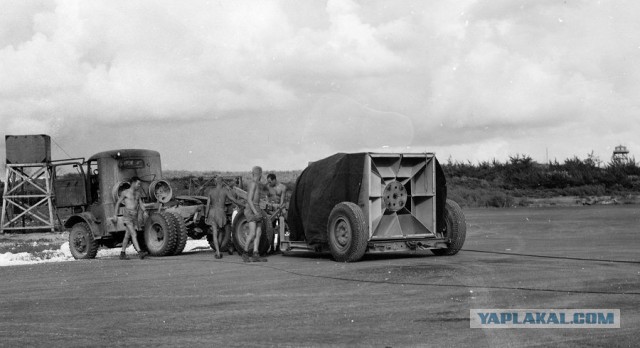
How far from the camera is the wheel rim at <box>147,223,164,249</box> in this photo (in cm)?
2083

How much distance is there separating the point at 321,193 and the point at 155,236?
16.8 ft

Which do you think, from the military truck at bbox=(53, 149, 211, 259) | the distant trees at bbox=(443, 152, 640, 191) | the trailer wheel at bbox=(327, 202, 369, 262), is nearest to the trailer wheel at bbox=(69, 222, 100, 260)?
the military truck at bbox=(53, 149, 211, 259)

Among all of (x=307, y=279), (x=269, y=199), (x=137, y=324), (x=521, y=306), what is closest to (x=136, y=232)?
(x=269, y=199)

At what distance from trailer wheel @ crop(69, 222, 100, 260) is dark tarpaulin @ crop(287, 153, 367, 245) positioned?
18.8 ft

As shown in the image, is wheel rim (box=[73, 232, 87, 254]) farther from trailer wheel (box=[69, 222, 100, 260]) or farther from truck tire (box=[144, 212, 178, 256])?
truck tire (box=[144, 212, 178, 256])

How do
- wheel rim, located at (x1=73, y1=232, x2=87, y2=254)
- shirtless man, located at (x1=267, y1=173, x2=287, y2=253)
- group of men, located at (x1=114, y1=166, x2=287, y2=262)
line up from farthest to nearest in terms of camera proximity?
wheel rim, located at (x1=73, y1=232, x2=87, y2=254) < shirtless man, located at (x1=267, y1=173, x2=287, y2=253) < group of men, located at (x1=114, y1=166, x2=287, y2=262)

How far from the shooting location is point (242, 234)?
65.3 feet

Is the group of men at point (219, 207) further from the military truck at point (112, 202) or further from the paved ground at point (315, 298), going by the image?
the paved ground at point (315, 298)

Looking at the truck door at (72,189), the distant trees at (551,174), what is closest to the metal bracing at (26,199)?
the truck door at (72,189)

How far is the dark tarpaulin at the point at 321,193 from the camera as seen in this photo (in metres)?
17.6

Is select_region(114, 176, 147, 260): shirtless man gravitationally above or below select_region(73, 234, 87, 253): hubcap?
above

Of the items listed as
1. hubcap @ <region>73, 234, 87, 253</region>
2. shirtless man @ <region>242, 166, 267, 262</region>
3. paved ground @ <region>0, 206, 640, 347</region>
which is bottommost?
paved ground @ <region>0, 206, 640, 347</region>

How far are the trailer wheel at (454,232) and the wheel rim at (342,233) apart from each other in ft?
7.59

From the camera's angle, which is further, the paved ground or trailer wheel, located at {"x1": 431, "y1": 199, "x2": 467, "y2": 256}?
trailer wheel, located at {"x1": 431, "y1": 199, "x2": 467, "y2": 256}
